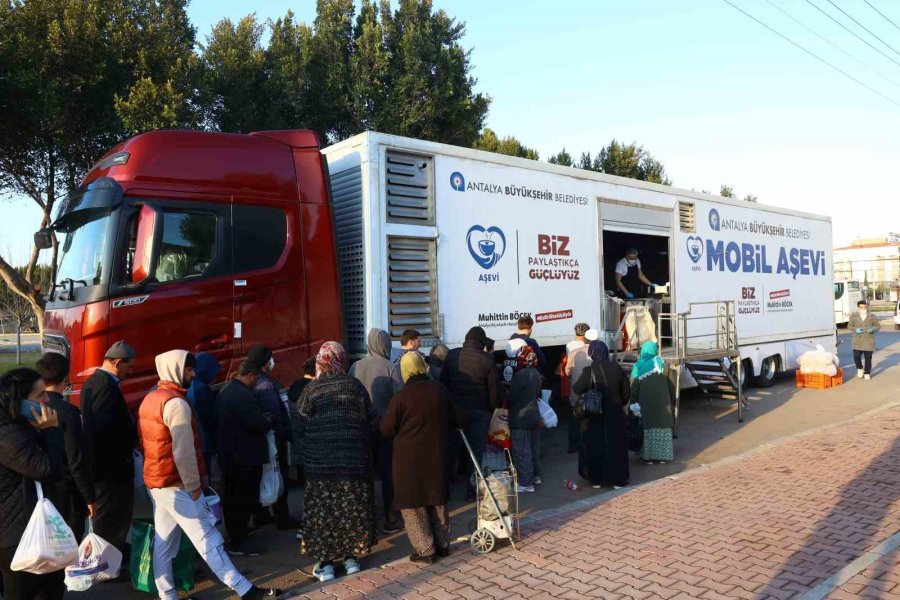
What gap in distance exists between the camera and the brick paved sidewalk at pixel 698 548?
13.9 feet

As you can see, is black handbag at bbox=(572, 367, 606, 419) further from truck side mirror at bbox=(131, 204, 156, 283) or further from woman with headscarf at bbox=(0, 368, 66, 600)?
woman with headscarf at bbox=(0, 368, 66, 600)

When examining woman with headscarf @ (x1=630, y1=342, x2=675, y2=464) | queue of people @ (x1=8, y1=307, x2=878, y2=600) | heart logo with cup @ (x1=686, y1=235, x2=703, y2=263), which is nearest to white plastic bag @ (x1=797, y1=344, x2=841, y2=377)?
heart logo with cup @ (x1=686, y1=235, x2=703, y2=263)

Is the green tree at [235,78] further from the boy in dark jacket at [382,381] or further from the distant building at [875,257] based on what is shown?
the distant building at [875,257]

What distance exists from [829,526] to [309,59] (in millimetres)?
15245

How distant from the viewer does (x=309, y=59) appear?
659 inches

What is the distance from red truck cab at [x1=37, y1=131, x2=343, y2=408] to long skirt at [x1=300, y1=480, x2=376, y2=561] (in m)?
1.96

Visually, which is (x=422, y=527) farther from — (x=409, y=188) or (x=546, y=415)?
(x=409, y=188)

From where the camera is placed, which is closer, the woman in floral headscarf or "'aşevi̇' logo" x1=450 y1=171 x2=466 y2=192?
the woman in floral headscarf

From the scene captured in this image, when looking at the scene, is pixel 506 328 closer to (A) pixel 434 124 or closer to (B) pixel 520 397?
(B) pixel 520 397

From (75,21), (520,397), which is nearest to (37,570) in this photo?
(520,397)

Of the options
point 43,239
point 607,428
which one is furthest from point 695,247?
point 43,239

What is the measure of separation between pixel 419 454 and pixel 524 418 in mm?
2263

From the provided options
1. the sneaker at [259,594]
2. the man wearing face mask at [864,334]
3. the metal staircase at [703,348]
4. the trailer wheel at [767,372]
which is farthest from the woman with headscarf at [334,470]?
the man wearing face mask at [864,334]

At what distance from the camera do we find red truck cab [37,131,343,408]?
553cm
